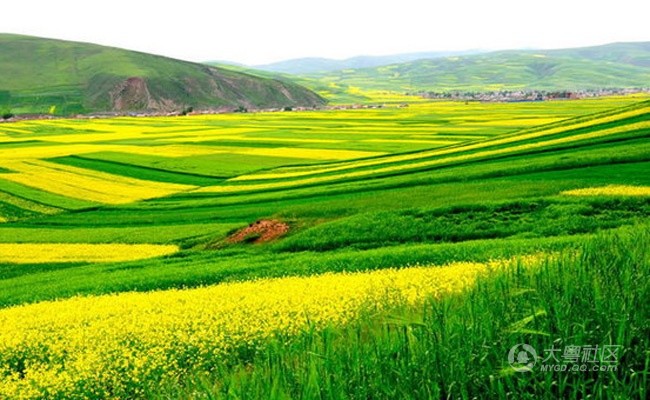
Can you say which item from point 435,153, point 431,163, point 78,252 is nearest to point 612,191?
point 431,163

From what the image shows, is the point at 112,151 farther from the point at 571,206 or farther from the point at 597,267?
the point at 597,267

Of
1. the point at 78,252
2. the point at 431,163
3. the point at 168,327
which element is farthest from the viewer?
the point at 431,163

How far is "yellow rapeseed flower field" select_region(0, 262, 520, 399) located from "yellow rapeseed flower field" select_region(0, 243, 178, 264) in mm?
17604

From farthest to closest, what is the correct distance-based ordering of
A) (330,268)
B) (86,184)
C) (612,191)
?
1. (86,184)
2. (612,191)
3. (330,268)

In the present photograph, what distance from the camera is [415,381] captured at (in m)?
4.09

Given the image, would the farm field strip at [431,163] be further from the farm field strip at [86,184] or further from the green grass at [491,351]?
the green grass at [491,351]

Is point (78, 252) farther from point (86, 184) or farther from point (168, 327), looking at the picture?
point (86, 184)

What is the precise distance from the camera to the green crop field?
14.0 feet

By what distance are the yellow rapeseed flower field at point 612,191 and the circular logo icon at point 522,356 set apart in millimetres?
26177

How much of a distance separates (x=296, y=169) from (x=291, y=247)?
38678 mm

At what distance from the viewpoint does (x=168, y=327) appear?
13.7 m

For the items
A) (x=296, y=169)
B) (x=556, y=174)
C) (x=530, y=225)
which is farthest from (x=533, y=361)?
(x=296, y=169)

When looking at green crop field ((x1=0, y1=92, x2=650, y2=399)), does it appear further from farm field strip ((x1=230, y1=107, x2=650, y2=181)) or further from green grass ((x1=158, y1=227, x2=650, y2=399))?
farm field strip ((x1=230, y1=107, x2=650, y2=181))

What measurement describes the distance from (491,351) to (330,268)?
16.9m
